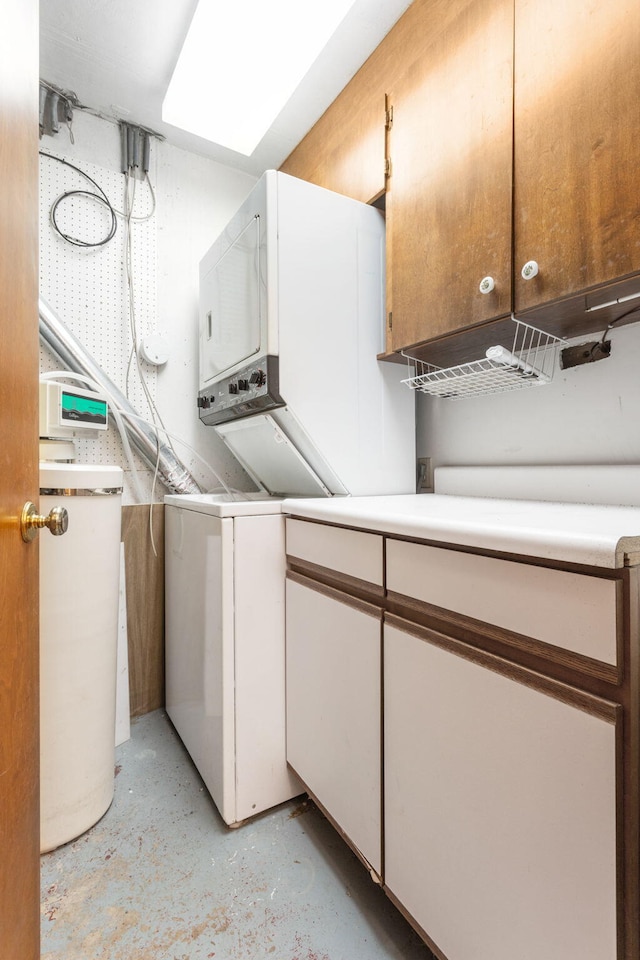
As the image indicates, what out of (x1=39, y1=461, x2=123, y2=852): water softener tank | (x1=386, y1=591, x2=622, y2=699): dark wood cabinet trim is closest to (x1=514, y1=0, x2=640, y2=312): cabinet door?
(x1=386, y1=591, x2=622, y2=699): dark wood cabinet trim

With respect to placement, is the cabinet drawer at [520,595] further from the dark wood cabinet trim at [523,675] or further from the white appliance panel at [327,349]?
the white appliance panel at [327,349]

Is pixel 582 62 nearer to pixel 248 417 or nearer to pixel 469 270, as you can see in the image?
pixel 469 270

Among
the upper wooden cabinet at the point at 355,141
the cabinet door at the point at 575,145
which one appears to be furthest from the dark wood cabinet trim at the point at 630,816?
the upper wooden cabinet at the point at 355,141

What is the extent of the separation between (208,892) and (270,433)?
1.33 m

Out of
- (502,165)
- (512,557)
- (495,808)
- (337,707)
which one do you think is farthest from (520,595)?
(502,165)

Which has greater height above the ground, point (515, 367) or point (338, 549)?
point (515, 367)

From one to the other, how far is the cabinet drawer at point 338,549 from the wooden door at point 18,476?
0.66 m

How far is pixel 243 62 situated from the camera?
5.13 feet

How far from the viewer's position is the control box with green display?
4.76ft

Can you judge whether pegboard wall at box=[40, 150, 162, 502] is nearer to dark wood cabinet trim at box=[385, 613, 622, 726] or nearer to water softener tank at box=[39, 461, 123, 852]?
water softener tank at box=[39, 461, 123, 852]

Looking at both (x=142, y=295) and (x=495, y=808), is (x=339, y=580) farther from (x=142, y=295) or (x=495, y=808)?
(x=142, y=295)

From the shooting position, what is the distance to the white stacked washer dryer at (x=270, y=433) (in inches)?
53.6

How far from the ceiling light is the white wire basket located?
42.4 inches

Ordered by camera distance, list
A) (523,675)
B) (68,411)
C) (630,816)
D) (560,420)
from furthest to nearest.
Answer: (68,411)
(560,420)
(523,675)
(630,816)
